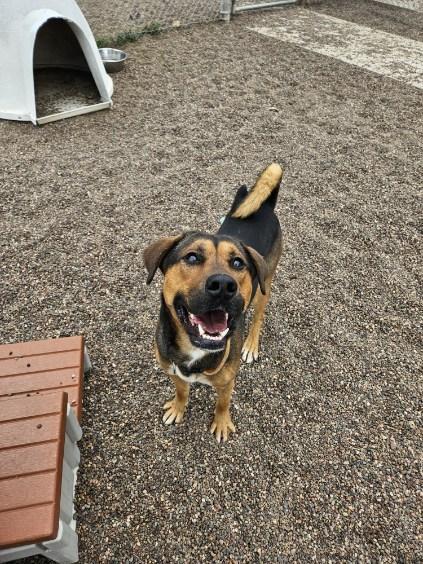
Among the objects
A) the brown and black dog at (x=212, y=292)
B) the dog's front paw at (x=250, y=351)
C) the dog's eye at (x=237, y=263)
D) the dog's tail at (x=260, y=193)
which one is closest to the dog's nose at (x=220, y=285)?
the brown and black dog at (x=212, y=292)

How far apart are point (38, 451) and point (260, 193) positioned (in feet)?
7.45

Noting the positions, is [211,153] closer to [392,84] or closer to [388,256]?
[388,256]

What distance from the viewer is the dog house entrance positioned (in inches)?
254

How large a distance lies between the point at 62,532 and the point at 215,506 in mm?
1007

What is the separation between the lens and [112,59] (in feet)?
25.0

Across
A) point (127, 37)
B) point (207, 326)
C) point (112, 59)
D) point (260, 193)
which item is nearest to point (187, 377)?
point (207, 326)

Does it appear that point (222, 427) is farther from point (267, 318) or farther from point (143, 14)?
point (143, 14)

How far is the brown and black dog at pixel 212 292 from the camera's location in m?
2.18

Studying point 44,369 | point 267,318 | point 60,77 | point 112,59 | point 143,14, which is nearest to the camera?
point 44,369

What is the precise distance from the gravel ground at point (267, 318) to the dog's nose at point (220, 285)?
1540 mm

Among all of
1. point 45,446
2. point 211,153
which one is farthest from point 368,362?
point 211,153

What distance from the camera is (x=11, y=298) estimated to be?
389 cm

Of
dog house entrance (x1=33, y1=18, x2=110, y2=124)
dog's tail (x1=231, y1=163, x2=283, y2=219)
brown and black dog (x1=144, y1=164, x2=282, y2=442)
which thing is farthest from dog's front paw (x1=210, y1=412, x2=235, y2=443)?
dog house entrance (x1=33, y1=18, x2=110, y2=124)

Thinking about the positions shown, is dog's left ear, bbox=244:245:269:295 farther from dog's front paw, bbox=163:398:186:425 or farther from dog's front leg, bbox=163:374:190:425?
dog's front paw, bbox=163:398:186:425
